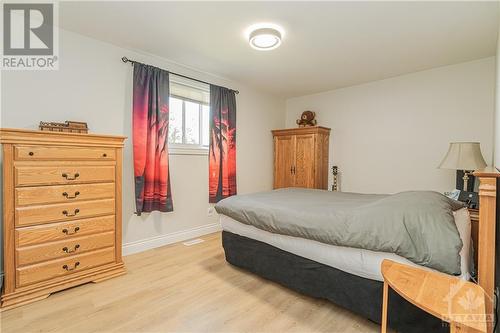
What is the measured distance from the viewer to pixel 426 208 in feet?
5.13

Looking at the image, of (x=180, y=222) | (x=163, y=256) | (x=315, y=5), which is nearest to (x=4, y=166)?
(x=163, y=256)

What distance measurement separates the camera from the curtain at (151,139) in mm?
2896

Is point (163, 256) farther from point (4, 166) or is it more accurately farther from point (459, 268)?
point (459, 268)

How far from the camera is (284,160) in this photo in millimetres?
4609

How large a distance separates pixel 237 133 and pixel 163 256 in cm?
221

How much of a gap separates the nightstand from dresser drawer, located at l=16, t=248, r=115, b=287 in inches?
91.2

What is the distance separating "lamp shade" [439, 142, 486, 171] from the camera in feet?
8.45

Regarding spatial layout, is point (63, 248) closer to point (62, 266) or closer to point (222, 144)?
point (62, 266)

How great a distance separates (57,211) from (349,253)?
2321 mm

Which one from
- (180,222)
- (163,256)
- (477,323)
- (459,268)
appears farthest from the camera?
(180,222)
